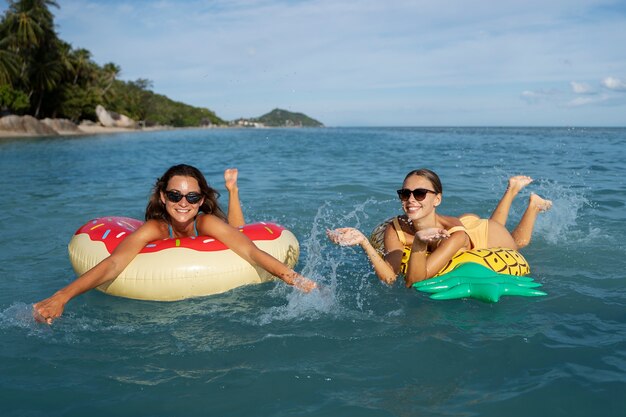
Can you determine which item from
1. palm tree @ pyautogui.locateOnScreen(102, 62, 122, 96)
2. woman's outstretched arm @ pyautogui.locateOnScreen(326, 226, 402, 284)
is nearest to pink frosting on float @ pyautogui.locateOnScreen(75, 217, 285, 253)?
woman's outstretched arm @ pyautogui.locateOnScreen(326, 226, 402, 284)

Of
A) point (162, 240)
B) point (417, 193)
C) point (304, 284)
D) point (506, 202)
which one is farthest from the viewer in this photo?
point (506, 202)

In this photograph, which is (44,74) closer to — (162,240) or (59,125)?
(59,125)

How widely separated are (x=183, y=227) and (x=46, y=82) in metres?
44.1

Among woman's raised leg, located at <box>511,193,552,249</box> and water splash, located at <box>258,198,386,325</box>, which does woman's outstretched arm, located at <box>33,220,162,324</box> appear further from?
woman's raised leg, located at <box>511,193,552,249</box>

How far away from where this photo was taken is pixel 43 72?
41875 millimetres

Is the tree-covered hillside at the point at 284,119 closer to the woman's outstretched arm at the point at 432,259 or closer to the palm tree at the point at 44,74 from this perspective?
the palm tree at the point at 44,74

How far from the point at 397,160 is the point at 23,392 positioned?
1582cm

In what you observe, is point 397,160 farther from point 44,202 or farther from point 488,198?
point 44,202

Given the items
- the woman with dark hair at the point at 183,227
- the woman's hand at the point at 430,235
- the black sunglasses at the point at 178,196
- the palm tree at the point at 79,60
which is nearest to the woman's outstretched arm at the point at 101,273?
the woman with dark hair at the point at 183,227

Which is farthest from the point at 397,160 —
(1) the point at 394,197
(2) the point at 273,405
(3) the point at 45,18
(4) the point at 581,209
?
(3) the point at 45,18

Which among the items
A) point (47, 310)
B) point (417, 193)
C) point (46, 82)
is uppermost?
point (46, 82)

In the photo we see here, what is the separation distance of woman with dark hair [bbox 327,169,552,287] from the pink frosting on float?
1110 mm

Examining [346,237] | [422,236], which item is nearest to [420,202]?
[422,236]

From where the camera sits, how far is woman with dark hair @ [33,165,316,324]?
13.8 feet
